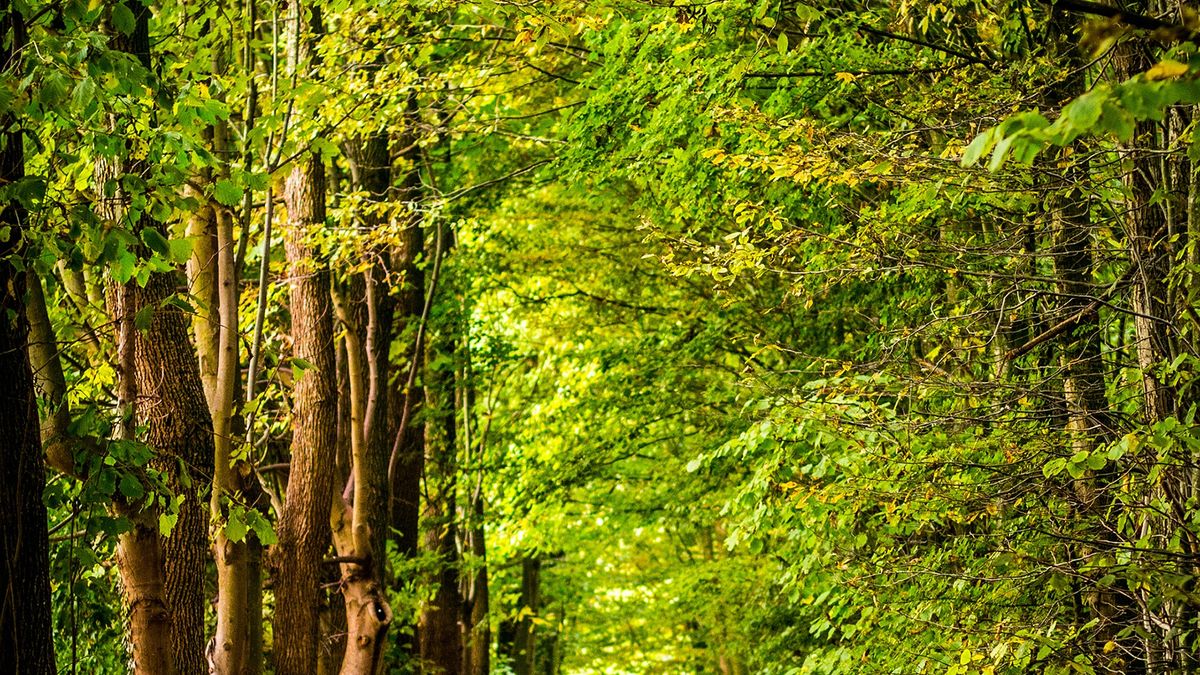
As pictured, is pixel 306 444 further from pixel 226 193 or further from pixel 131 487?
pixel 131 487

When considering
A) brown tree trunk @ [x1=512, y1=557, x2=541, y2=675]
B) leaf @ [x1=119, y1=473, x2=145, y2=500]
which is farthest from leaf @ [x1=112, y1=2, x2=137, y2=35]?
brown tree trunk @ [x1=512, y1=557, x2=541, y2=675]

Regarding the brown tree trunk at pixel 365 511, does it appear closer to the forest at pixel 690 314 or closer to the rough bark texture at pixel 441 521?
the forest at pixel 690 314

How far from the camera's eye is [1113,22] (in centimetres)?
220

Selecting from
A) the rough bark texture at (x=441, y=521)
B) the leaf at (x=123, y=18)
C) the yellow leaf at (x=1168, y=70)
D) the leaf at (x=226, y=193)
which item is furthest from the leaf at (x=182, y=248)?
the rough bark texture at (x=441, y=521)

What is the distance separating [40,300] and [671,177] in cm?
474

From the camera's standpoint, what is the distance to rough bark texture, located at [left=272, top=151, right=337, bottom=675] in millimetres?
9172

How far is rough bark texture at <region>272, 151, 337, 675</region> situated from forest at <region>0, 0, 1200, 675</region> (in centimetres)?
3

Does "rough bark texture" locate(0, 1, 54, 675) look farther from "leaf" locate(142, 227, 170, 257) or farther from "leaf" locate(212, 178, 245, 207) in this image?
"leaf" locate(212, 178, 245, 207)

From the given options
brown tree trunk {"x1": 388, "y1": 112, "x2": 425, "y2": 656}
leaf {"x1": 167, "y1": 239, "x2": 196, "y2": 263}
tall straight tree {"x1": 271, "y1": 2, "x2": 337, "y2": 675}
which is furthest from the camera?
brown tree trunk {"x1": 388, "y1": 112, "x2": 425, "y2": 656}

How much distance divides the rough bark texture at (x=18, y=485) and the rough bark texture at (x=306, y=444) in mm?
4900

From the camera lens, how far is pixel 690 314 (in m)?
13.0

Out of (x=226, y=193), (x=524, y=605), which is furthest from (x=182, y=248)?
(x=524, y=605)

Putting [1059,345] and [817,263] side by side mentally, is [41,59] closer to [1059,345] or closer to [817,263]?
[817,263]

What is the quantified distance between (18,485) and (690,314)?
9.59 meters
